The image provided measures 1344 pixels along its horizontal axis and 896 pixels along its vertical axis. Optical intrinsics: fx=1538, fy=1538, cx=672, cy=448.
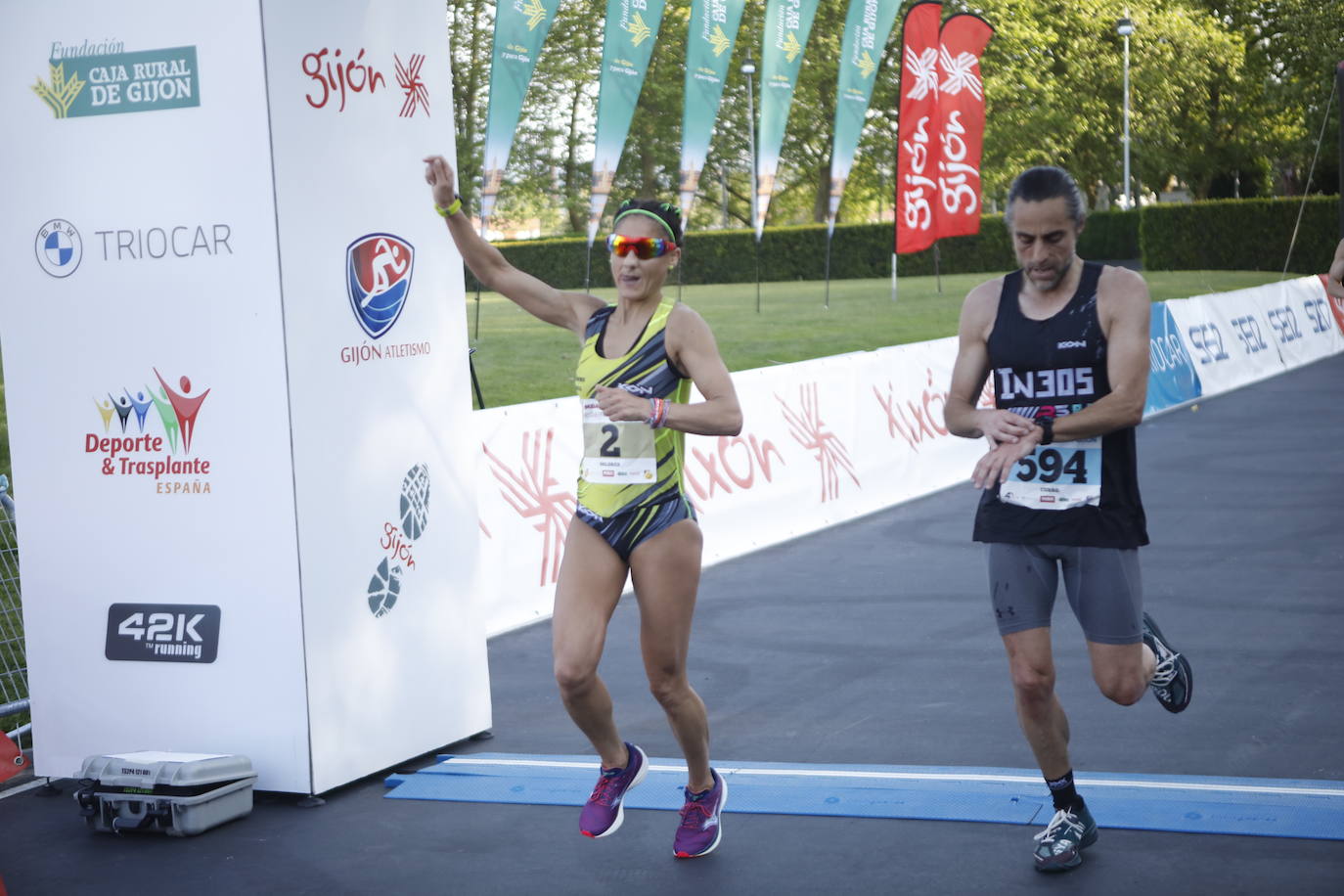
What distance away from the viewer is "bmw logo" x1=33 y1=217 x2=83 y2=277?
6.21 m

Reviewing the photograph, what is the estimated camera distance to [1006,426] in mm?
4570

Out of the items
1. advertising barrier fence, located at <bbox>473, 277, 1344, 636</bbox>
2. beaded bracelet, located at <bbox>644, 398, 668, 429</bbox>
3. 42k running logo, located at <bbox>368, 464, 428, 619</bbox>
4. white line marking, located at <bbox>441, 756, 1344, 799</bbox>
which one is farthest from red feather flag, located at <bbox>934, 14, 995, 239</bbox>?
beaded bracelet, located at <bbox>644, 398, 668, 429</bbox>

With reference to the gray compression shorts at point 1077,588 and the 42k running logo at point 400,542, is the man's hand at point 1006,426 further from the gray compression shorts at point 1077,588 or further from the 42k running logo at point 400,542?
the 42k running logo at point 400,542

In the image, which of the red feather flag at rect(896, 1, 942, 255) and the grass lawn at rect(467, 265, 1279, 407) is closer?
the grass lawn at rect(467, 265, 1279, 407)

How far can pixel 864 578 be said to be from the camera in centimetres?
1020

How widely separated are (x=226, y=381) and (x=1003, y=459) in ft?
10.1

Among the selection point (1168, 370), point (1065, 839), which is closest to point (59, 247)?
point (1065, 839)

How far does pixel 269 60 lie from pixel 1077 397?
10.4 feet

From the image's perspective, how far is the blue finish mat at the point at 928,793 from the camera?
16.9ft

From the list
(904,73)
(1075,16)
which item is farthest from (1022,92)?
(904,73)

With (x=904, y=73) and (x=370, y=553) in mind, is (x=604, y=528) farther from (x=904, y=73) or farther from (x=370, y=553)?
(x=904, y=73)

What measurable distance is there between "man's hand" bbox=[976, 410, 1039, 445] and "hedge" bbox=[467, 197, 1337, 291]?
40.8 m

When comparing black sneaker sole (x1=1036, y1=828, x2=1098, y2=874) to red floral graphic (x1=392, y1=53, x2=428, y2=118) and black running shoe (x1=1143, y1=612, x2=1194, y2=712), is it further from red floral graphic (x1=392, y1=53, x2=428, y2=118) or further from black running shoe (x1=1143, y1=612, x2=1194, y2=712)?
red floral graphic (x1=392, y1=53, x2=428, y2=118)

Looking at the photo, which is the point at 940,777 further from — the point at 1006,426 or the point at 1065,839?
the point at 1006,426
